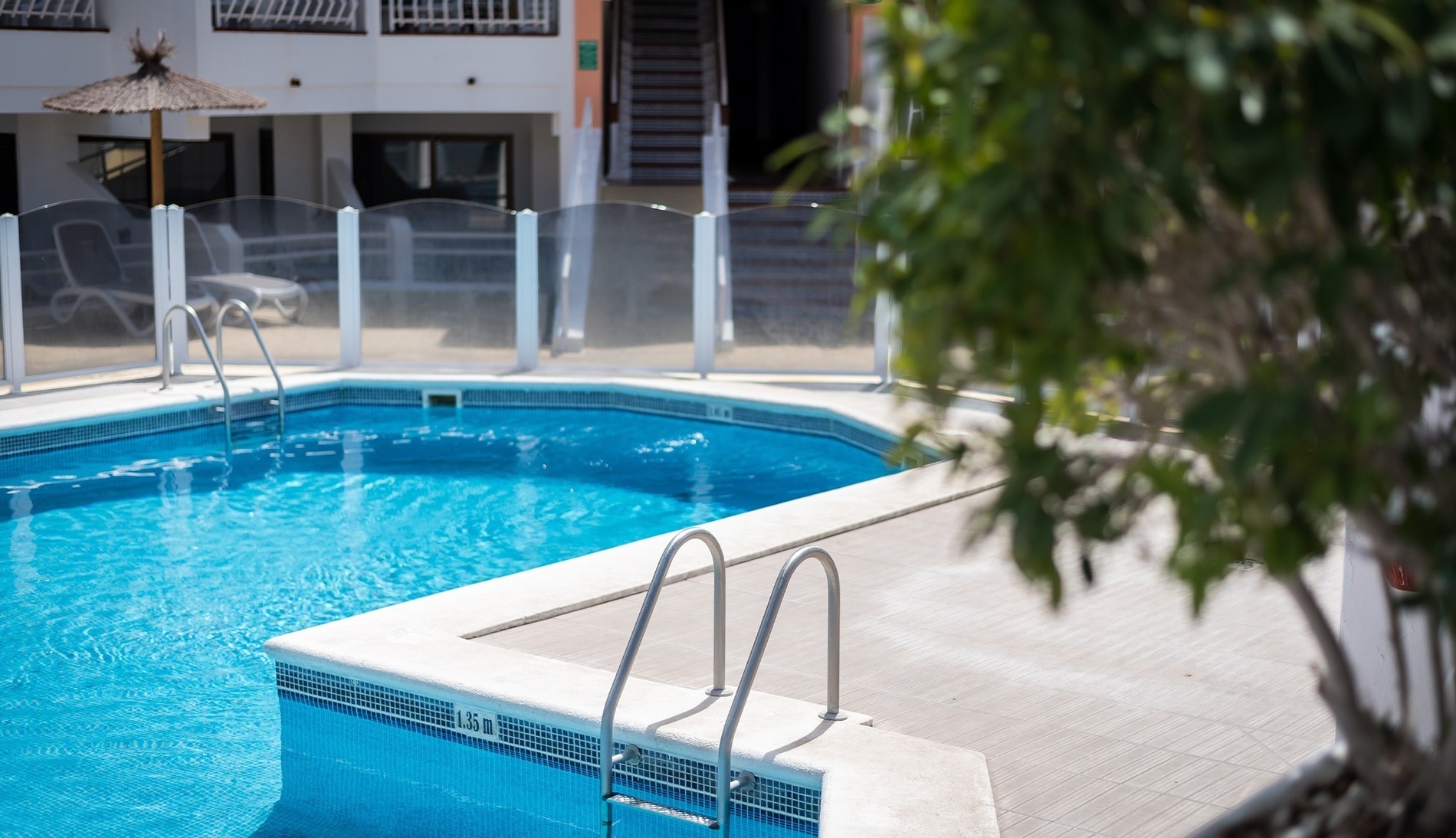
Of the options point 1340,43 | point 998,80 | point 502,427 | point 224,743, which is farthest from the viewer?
point 502,427

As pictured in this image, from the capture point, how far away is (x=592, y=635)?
20.4ft

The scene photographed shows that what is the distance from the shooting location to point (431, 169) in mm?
22141

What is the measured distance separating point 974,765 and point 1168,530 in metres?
3.82

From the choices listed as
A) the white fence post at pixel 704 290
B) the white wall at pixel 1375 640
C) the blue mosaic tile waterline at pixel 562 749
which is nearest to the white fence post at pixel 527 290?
the white fence post at pixel 704 290

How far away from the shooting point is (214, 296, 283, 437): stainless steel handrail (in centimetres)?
1169

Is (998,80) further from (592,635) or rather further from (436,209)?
(436,209)

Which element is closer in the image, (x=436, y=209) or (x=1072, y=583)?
(x=1072, y=583)

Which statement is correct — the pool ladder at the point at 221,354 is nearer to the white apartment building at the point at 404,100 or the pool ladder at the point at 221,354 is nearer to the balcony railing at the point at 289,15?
the white apartment building at the point at 404,100

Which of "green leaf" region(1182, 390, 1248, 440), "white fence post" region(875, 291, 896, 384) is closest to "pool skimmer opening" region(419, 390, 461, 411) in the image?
"white fence post" region(875, 291, 896, 384)

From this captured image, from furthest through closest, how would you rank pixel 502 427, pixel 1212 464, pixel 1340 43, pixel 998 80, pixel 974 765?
1. pixel 502 427
2. pixel 974 765
3. pixel 1212 464
4. pixel 998 80
5. pixel 1340 43

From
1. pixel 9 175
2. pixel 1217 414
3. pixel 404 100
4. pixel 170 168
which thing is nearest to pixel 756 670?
pixel 1217 414

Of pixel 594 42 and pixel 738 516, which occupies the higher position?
pixel 594 42

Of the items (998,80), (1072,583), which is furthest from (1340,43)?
(1072,583)

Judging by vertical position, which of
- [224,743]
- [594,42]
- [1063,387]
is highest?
[594,42]
